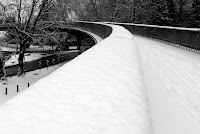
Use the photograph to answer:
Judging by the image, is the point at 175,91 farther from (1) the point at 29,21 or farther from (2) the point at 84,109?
(1) the point at 29,21

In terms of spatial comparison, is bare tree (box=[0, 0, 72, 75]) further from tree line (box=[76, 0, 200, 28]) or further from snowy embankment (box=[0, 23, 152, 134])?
snowy embankment (box=[0, 23, 152, 134])

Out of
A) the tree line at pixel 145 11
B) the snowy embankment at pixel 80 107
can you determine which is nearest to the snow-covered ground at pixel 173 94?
the snowy embankment at pixel 80 107

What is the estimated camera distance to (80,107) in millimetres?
3146

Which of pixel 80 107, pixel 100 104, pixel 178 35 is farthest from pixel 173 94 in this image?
pixel 178 35

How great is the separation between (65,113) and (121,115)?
2.25ft

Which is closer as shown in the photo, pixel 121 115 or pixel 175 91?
pixel 121 115

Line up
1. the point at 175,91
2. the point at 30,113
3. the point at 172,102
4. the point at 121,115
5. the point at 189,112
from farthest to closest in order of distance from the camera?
the point at 175,91, the point at 172,102, the point at 189,112, the point at 121,115, the point at 30,113

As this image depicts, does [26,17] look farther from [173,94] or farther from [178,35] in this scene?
[173,94]

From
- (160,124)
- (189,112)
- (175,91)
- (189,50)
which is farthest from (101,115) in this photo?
(189,50)

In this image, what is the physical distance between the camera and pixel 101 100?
3.46 metres

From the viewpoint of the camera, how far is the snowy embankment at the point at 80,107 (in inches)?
102

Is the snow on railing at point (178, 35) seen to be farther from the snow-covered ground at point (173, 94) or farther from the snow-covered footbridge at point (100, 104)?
the snow-covered footbridge at point (100, 104)

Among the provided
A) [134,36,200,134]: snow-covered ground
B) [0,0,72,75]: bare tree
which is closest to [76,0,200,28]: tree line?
[0,0,72,75]: bare tree

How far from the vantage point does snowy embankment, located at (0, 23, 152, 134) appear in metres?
2.59
